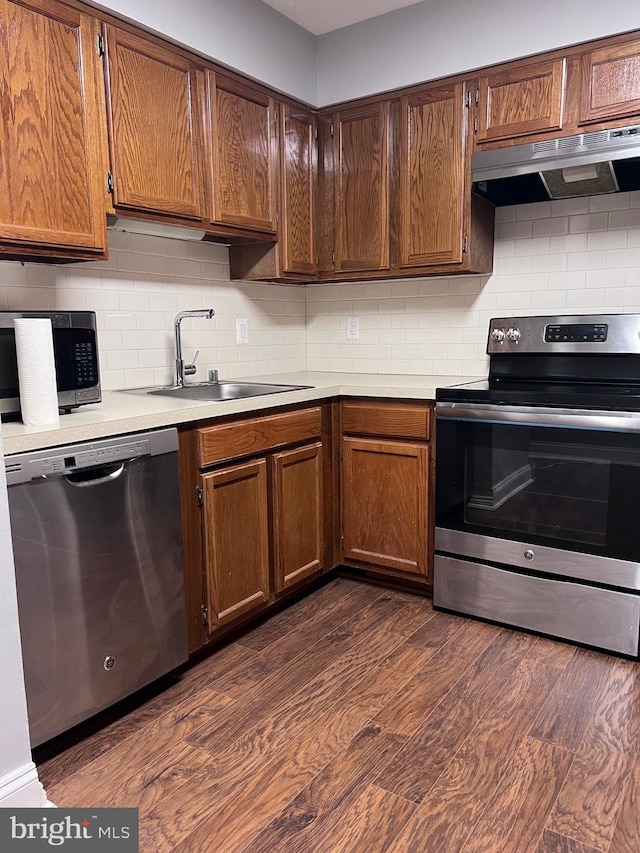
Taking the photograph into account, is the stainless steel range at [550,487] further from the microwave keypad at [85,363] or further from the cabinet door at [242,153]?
the microwave keypad at [85,363]

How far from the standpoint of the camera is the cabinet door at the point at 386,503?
8.18ft

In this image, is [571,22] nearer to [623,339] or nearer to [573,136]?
[573,136]

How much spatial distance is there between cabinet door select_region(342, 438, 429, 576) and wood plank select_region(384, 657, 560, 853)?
68cm

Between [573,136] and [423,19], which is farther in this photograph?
[423,19]

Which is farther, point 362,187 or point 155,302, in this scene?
point 362,187

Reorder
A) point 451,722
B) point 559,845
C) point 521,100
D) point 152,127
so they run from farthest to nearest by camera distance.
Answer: point 521,100
point 152,127
point 451,722
point 559,845

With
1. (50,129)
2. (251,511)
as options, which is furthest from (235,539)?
(50,129)

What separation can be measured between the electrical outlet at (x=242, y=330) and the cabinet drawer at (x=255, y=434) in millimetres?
702

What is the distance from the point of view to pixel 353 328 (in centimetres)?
325

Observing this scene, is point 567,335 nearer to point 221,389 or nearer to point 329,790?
point 221,389

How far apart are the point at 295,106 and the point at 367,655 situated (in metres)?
2.37

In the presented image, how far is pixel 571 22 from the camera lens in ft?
7.35

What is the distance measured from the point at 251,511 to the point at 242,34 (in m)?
1.89

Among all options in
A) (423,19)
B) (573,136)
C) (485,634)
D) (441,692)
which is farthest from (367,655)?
(423,19)
